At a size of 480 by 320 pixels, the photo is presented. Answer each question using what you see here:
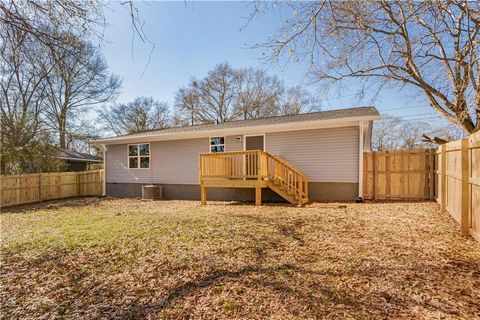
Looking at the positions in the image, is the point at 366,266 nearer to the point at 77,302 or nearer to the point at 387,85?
the point at 77,302

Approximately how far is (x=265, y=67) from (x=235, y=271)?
10.0 feet

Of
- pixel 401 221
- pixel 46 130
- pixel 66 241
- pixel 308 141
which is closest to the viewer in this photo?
pixel 66 241

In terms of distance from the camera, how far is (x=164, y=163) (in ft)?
38.9

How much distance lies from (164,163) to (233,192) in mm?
3728

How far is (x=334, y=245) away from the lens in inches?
157

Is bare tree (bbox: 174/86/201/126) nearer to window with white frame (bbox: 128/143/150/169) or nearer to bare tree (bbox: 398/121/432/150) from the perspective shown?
window with white frame (bbox: 128/143/150/169)

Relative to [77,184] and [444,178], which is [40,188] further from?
[444,178]

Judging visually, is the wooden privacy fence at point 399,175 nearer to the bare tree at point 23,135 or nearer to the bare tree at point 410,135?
the bare tree at point 23,135

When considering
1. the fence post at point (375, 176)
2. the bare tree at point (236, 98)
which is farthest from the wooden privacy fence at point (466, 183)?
the bare tree at point (236, 98)

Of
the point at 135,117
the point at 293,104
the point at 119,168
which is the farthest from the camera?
the point at 135,117

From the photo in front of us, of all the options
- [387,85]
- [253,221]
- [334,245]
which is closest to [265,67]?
[334,245]

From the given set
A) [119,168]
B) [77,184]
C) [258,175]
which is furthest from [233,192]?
[77,184]

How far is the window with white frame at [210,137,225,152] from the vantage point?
35.0 feet

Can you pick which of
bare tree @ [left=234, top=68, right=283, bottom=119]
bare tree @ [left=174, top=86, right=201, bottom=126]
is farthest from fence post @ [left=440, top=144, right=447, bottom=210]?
bare tree @ [left=174, top=86, right=201, bottom=126]
